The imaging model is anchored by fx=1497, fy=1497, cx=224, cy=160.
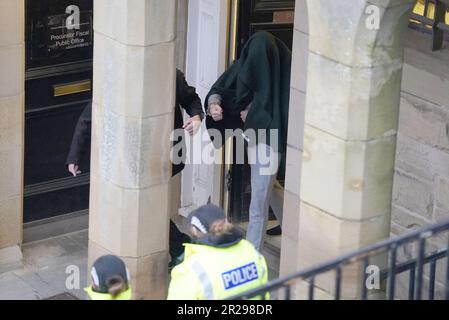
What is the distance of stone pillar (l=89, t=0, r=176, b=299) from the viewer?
9758 millimetres

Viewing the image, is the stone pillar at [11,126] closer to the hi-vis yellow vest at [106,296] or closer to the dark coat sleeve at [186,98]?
the dark coat sleeve at [186,98]

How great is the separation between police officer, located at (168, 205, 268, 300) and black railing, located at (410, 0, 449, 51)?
1.92 m

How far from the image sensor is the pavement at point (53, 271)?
36.3 feet

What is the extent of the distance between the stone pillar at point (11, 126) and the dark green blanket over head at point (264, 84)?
5.55 ft

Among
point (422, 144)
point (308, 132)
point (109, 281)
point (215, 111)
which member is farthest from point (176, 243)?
point (109, 281)

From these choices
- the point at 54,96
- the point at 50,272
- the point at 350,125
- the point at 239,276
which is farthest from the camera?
the point at 54,96

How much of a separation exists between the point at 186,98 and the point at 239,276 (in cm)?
291

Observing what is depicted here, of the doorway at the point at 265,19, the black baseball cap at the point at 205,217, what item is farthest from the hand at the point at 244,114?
the black baseball cap at the point at 205,217

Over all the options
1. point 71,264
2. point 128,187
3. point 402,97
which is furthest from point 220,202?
point 402,97

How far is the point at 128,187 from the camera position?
1010cm

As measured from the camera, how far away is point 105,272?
797cm

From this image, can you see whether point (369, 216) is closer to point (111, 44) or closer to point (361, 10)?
point (361, 10)

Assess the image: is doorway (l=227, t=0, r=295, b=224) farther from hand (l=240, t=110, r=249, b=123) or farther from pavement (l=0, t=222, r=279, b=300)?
pavement (l=0, t=222, r=279, b=300)

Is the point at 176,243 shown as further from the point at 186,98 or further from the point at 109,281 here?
the point at 109,281
